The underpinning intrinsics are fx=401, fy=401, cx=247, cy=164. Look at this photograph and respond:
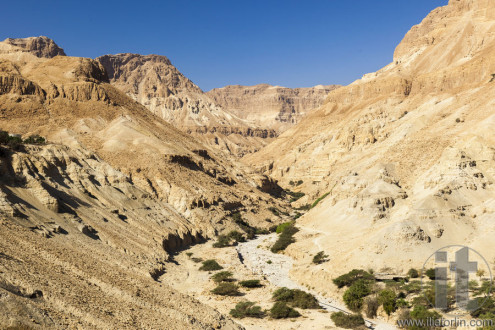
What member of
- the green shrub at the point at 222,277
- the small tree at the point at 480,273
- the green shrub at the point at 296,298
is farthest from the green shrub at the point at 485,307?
the green shrub at the point at 222,277

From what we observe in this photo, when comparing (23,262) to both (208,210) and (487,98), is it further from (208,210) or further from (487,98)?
(487,98)

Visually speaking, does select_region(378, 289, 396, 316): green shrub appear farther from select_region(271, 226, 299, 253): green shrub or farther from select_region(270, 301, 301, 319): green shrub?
select_region(271, 226, 299, 253): green shrub

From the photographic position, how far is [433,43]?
381ft

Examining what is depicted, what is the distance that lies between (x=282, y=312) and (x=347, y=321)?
400 cm

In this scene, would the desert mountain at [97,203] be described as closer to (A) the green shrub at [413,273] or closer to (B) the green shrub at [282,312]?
(B) the green shrub at [282,312]

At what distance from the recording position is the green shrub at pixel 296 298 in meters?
27.0

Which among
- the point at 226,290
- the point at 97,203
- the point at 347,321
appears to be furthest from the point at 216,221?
the point at 347,321

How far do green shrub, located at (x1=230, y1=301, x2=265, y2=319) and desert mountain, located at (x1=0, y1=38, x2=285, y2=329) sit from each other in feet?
11.1

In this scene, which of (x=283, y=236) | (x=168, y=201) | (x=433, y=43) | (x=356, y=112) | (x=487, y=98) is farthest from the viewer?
(x=433, y=43)

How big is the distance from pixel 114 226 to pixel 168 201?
15.2m

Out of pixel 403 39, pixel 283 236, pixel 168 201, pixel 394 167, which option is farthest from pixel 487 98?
pixel 403 39

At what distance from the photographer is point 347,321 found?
77.5ft

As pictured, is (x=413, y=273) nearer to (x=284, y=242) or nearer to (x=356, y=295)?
(x=356, y=295)

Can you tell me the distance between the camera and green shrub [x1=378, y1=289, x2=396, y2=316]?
83.7 feet
